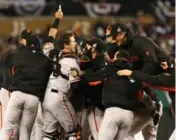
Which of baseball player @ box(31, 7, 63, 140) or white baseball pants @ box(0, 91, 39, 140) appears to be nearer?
white baseball pants @ box(0, 91, 39, 140)

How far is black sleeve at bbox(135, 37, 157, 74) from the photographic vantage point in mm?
8648

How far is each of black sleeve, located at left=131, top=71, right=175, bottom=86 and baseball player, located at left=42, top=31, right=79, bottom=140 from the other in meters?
0.97

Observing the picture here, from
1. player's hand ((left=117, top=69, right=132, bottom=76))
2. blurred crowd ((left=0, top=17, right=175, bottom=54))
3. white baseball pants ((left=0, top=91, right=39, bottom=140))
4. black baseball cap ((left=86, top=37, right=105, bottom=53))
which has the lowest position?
blurred crowd ((left=0, top=17, right=175, bottom=54))

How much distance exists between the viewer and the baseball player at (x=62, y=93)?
8.62m

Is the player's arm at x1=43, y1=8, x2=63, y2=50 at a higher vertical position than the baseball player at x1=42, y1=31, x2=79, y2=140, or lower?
higher

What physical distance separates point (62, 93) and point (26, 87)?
1.58 feet

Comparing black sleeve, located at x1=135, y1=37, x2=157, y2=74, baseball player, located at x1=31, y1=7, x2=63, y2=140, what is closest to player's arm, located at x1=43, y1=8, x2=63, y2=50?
baseball player, located at x1=31, y1=7, x2=63, y2=140

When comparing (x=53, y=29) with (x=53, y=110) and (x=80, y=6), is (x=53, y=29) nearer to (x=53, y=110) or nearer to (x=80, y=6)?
(x=53, y=110)

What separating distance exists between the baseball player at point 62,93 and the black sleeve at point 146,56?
2.83 ft

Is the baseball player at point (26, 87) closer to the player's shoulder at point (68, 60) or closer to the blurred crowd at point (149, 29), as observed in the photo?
the player's shoulder at point (68, 60)

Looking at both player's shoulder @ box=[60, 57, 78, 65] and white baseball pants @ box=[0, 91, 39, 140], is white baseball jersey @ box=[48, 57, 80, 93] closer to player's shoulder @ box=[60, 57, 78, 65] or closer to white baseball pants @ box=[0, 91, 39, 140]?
player's shoulder @ box=[60, 57, 78, 65]

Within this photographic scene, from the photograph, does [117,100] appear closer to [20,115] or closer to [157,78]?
[157,78]

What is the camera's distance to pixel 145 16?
877 inches

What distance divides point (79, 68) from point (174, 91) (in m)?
1.29
